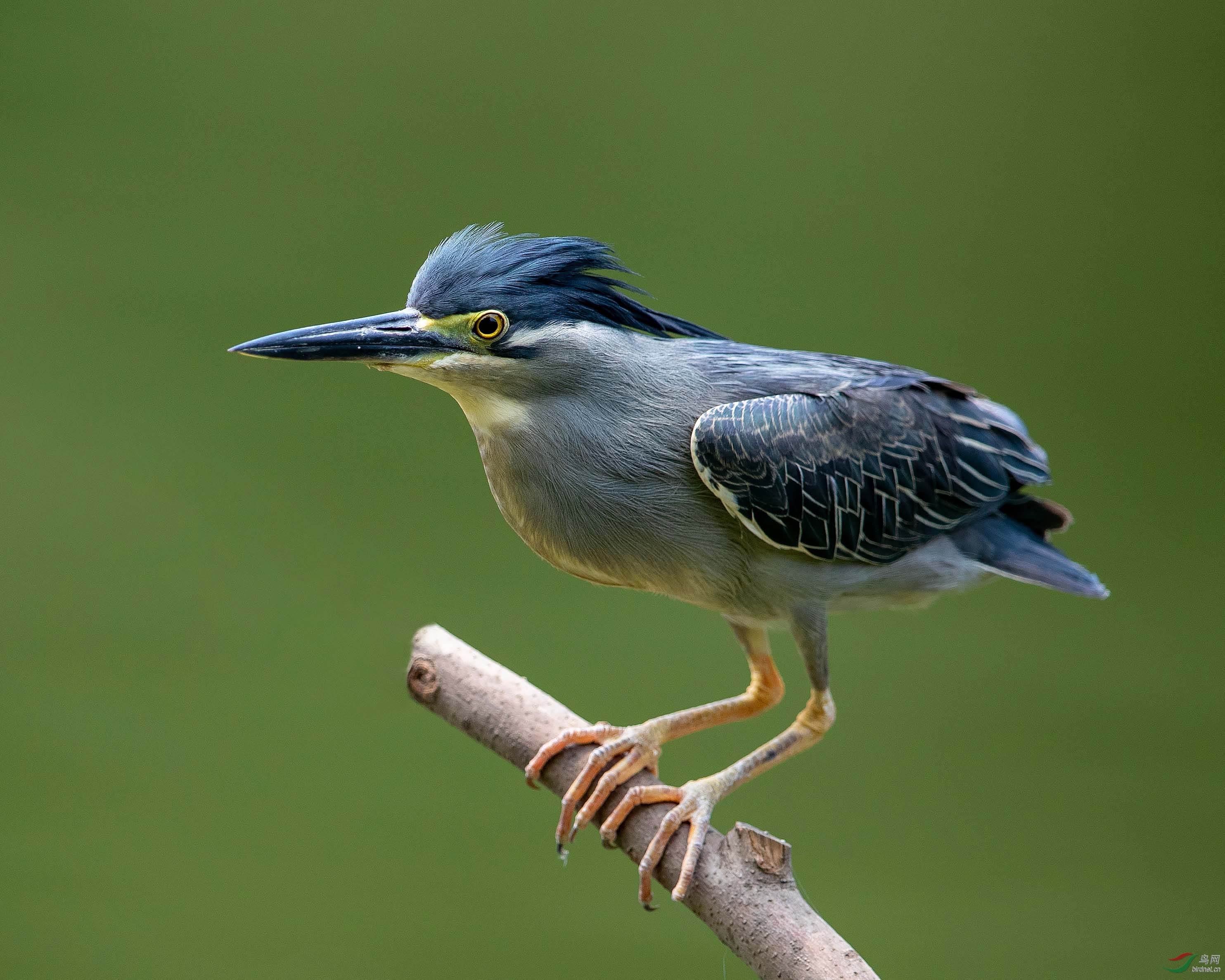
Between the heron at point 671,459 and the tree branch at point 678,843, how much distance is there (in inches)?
1.2

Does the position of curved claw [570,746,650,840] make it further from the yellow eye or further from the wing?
the yellow eye

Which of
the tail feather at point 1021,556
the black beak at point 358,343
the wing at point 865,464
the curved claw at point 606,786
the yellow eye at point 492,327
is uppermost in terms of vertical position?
the yellow eye at point 492,327

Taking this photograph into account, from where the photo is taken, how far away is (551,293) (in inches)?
65.2

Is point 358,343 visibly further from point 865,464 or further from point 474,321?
point 865,464

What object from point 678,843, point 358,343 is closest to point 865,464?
point 678,843

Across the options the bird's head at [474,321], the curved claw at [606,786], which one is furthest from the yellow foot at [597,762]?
the bird's head at [474,321]

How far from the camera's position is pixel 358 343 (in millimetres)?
1552

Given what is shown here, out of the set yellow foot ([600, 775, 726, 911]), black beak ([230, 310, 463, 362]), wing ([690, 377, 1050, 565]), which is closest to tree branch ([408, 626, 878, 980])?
yellow foot ([600, 775, 726, 911])

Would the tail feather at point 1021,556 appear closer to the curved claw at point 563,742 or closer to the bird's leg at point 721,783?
the bird's leg at point 721,783

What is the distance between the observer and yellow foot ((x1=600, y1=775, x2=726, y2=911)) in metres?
1.70

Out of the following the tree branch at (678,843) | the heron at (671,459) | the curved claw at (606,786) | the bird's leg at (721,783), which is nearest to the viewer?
the tree branch at (678,843)

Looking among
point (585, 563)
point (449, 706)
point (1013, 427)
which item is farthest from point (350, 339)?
point (1013, 427)

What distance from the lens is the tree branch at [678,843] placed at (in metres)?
1.51

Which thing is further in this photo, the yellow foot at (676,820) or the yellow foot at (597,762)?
the yellow foot at (597,762)
